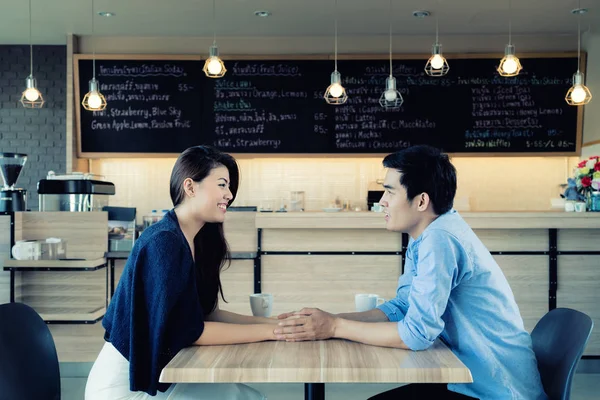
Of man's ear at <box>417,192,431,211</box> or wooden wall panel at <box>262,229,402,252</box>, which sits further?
wooden wall panel at <box>262,229,402,252</box>

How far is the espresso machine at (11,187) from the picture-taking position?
3.96 metres

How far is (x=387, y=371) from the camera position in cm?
138

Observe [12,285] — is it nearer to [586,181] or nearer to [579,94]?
[586,181]

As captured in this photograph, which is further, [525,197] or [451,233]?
[525,197]

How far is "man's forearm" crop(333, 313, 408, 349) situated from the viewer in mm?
1604

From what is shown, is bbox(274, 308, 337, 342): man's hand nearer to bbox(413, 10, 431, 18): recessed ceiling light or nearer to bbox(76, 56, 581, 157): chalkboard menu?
bbox(413, 10, 431, 18): recessed ceiling light

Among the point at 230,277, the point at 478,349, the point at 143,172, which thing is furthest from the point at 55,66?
the point at 478,349

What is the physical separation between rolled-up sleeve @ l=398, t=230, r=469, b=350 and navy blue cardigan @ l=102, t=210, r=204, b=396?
56 cm

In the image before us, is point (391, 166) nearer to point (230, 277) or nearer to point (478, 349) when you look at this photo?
point (478, 349)

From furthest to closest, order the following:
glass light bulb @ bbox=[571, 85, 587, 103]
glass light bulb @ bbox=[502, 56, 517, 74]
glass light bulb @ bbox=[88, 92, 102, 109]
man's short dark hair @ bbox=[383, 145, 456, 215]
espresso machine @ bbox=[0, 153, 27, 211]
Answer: glass light bulb @ bbox=[88, 92, 102, 109] → glass light bulb @ bbox=[571, 85, 587, 103] → glass light bulb @ bbox=[502, 56, 517, 74] → espresso machine @ bbox=[0, 153, 27, 211] → man's short dark hair @ bbox=[383, 145, 456, 215]

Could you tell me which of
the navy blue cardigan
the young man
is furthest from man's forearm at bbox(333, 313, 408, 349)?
the navy blue cardigan

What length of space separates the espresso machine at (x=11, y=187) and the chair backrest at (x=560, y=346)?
130 inches

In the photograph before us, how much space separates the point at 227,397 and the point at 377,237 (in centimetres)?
251

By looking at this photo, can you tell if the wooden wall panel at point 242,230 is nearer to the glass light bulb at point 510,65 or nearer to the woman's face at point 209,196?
the glass light bulb at point 510,65
